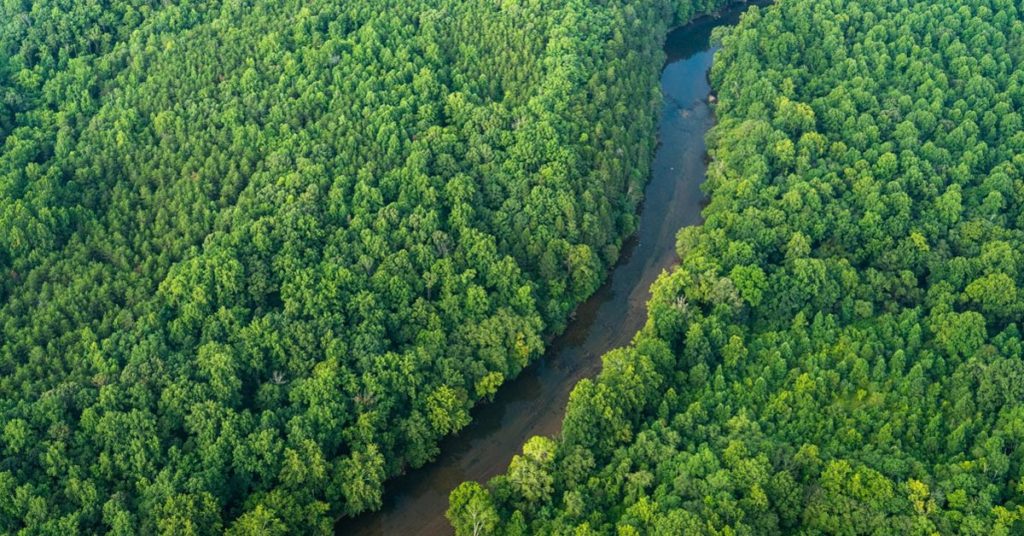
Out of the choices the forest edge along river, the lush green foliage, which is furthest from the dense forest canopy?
the lush green foliage

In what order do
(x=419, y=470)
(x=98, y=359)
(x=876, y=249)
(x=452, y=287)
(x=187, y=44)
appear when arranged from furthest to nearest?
(x=187, y=44), (x=876, y=249), (x=452, y=287), (x=419, y=470), (x=98, y=359)

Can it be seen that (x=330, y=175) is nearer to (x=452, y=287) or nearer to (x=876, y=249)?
(x=452, y=287)

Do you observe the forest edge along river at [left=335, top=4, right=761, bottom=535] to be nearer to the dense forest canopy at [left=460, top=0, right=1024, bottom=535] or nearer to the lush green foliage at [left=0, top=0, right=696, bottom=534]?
the lush green foliage at [left=0, top=0, right=696, bottom=534]

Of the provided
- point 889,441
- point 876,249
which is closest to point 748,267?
point 876,249

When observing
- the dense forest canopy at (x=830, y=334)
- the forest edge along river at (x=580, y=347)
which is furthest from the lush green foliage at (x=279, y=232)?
the dense forest canopy at (x=830, y=334)

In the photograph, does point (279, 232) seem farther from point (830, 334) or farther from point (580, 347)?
point (830, 334)

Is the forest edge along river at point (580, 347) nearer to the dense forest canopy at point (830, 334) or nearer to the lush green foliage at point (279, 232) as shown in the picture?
the lush green foliage at point (279, 232)
